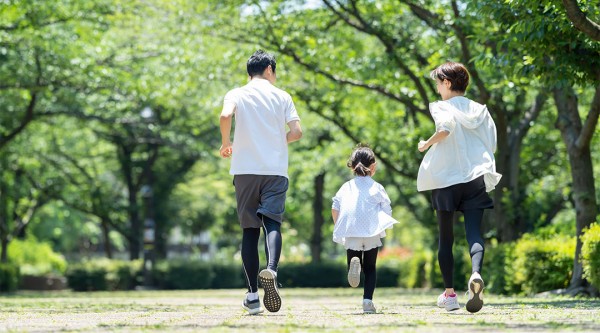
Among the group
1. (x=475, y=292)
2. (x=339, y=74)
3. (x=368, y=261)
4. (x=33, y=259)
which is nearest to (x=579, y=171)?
(x=368, y=261)

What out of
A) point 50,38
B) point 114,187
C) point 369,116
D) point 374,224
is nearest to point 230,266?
point 114,187

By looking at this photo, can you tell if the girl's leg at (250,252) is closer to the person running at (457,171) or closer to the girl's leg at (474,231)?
the person running at (457,171)

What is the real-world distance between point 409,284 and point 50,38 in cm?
1249

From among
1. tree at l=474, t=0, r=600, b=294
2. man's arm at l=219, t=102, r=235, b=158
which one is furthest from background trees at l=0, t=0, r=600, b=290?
man's arm at l=219, t=102, r=235, b=158

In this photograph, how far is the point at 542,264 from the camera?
51.4 ft

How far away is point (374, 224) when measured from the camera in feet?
29.5

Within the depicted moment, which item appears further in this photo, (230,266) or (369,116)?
(230,266)

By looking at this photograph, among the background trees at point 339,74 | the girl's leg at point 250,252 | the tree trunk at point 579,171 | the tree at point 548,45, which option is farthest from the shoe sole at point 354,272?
the tree trunk at point 579,171

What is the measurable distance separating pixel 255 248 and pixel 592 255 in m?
5.63

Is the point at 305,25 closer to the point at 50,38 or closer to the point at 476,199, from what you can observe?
the point at 50,38

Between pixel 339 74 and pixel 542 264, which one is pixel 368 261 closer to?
pixel 542 264

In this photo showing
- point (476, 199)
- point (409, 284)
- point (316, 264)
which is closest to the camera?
point (476, 199)

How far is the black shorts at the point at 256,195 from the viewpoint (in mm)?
8406

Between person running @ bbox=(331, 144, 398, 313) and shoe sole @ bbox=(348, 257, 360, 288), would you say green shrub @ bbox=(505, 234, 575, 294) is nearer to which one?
person running @ bbox=(331, 144, 398, 313)
